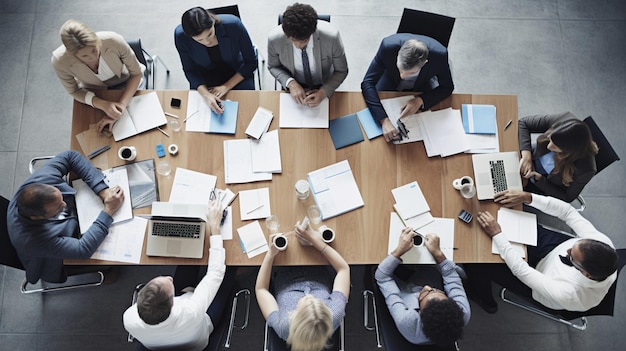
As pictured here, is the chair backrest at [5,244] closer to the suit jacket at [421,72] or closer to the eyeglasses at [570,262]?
the suit jacket at [421,72]

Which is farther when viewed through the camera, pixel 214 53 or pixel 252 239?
pixel 214 53

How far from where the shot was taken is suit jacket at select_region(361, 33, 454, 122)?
252 cm

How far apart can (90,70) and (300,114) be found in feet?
4.29

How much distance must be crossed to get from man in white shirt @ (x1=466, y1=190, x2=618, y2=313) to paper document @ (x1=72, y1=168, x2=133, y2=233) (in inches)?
81.7

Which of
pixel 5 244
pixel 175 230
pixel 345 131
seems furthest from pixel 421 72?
pixel 5 244

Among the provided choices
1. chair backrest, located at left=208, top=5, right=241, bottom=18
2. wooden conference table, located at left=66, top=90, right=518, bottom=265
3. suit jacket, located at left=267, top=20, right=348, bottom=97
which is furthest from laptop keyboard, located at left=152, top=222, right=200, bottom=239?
chair backrest, located at left=208, top=5, right=241, bottom=18

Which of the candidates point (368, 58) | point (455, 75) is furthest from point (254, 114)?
point (455, 75)

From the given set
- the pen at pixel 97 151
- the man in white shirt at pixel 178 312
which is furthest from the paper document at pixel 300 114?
the pen at pixel 97 151

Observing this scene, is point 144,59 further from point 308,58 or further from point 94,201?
point 308,58

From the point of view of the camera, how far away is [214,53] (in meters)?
2.73

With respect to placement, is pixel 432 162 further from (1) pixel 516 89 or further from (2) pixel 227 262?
(1) pixel 516 89

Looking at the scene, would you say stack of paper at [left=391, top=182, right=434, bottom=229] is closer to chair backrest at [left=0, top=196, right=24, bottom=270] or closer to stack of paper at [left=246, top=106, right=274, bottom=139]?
stack of paper at [left=246, top=106, right=274, bottom=139]

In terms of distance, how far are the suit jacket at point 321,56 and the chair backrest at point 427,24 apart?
1.75ft

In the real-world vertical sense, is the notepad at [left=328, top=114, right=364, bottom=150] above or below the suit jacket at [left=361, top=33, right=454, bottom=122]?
below
